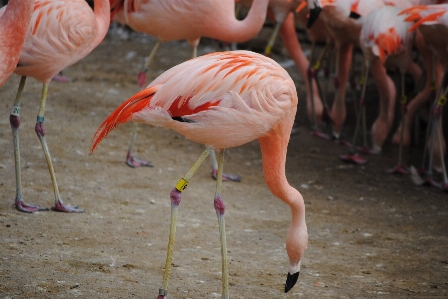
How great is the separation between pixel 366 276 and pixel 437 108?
2.30 metres

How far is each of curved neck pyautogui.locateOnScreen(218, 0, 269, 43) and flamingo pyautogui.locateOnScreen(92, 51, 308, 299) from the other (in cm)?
162

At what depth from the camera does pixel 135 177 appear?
4.90 metres

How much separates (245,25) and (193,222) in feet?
4.80

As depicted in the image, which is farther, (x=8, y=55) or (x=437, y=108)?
(x=437, y=108)

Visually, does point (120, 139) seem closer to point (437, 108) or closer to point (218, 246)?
point (218, 246)

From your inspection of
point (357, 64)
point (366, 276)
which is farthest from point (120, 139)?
point (357, 64)

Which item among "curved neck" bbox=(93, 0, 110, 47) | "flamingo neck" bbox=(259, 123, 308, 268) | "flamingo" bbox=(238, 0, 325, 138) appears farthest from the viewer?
"flamingo" bbox=(238, 0, 325, 138)

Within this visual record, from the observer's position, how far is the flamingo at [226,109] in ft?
9.82

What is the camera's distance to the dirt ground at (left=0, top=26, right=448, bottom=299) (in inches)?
130

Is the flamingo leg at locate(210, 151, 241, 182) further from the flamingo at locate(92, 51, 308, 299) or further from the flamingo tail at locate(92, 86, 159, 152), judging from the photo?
the flamingo tail at locate(92, 86, 159, 152)

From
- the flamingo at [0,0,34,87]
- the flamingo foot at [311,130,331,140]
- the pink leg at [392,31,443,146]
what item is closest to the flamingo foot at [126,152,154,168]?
the flamingo foot at [311,130,331,140]

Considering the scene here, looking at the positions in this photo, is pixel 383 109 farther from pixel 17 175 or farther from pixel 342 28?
pixel 17 175

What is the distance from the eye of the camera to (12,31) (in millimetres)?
2961

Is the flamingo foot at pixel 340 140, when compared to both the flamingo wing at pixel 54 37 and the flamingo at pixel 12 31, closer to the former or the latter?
the flamingo wing at pixel 54 37
